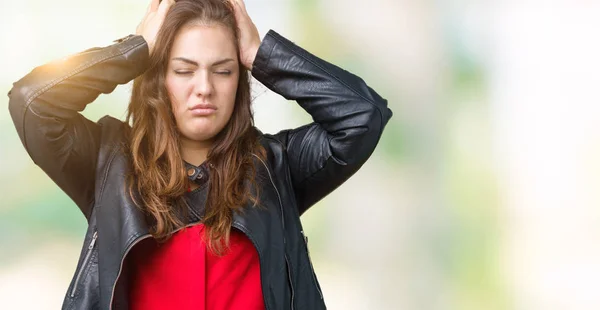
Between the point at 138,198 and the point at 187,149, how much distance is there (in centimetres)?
20

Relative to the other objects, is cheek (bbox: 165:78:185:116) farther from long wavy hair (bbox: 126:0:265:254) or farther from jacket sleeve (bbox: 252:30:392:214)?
jacket sleeve (bbox: 252:30:392:214)

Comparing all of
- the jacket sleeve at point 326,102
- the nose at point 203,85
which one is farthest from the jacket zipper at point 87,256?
the jacket sleeve at point 326,102

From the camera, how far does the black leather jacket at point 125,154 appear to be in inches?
79.8

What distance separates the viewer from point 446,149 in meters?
3.47

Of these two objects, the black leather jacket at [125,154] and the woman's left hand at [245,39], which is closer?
the black leather jacket at [125,154]

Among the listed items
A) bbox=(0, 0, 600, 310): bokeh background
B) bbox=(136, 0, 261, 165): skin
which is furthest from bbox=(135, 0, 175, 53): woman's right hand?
bbox=(0, 0, 600, 310): bokeh background

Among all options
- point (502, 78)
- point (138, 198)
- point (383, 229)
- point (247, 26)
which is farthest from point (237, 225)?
point (502, 78)

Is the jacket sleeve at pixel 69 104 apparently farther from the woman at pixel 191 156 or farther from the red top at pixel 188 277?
the red top at pixel 188 277

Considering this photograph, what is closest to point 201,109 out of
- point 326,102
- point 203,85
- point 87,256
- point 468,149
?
point 203,85

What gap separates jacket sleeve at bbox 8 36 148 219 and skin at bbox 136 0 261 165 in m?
0.07

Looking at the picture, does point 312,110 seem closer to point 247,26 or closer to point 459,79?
point 247,26

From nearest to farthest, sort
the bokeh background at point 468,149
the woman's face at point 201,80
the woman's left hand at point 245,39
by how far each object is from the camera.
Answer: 1. the woman's face at point 201,80
2. the woman's left hand at point 245,39
3. the bokeh background at point 468,149

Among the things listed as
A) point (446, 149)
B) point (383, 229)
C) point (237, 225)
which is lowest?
point (383, 229)

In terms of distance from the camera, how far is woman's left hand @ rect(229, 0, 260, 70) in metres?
2.22
